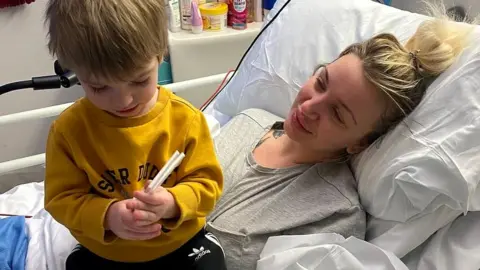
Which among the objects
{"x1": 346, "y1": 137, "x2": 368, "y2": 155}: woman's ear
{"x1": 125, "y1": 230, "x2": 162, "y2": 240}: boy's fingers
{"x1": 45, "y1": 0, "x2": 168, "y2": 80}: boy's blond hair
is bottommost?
{"x1": 346, "y1": 137, "x2": 368, "y2": 155}: woman's ear

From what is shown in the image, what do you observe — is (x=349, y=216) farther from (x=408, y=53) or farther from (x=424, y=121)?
(x=408, y=53)

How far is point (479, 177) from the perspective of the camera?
942 millimetres

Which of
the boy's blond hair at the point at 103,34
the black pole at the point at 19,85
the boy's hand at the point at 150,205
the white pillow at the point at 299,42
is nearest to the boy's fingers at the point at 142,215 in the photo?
the boy's hand at the point at 150,205

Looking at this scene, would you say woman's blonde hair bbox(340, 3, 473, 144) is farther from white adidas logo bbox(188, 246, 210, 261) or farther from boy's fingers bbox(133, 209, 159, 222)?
boy's fingers bbox(133, 209, 159, 222)

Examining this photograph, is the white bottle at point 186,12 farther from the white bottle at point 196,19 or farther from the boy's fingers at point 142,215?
the boy's fingers at point 142,215

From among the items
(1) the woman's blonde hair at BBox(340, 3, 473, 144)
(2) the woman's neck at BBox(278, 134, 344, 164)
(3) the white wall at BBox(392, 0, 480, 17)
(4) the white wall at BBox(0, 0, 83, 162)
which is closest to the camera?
(1) the woman's blonde hair at BBox(340, 3, 473, 144)

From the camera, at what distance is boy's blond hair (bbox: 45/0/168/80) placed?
2.13 ft

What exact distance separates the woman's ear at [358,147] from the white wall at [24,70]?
1.15 m

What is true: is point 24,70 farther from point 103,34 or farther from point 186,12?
point 103,34

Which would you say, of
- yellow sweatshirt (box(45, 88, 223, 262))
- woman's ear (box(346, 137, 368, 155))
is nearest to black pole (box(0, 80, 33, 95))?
yellow sweatshirt (box(45, 88, 223, 262))

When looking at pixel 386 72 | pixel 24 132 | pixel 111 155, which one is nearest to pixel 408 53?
pixel 386 72

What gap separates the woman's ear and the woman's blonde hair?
14 mm

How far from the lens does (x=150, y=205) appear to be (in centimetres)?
74

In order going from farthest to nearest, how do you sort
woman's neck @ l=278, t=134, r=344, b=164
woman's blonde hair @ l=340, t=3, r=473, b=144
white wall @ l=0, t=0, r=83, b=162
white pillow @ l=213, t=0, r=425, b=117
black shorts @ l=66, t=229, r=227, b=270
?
1. white wall @ l=0, t=0, r=83, b=162
2. white pillow @ l=213, t=0, r=425, b=117
3. woman's neck @ l=278, t=134, r=344, b=164
4. woman's blonde hair @ l=340, t=3, r=473, b=144
5. black shorts @ l=66, t=229, r=227, b=270
